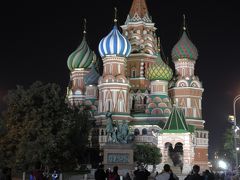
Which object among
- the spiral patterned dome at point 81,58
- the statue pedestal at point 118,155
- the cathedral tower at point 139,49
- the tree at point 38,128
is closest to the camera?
the tree at point 38,128

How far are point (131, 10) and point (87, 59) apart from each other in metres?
10.8

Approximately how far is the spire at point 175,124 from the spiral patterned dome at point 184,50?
1314 cm

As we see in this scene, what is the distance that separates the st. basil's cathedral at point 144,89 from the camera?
182ft

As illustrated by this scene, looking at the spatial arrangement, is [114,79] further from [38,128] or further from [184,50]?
[38,128]

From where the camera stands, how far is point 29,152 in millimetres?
33250

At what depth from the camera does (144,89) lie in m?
64.2

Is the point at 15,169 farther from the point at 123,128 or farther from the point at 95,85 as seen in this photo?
the point at 95,85

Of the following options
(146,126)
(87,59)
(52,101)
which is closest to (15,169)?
(52,101)

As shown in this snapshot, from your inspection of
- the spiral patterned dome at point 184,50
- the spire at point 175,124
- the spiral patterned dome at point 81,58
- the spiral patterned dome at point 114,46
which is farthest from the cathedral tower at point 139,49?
the spire at point 175,124

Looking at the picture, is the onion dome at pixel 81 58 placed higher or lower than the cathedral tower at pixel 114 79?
higher

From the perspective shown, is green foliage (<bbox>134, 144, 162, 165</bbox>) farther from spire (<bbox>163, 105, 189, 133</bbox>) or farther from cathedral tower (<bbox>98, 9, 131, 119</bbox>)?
cathedral tower (<bbox>98, 9, 131, 119</bbox>)

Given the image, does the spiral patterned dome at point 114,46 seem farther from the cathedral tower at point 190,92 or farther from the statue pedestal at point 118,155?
the statue pedestal at point 118,155

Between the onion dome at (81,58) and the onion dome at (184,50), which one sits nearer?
the onion dome at (184,50)

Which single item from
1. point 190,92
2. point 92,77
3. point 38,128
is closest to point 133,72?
point 92,77
